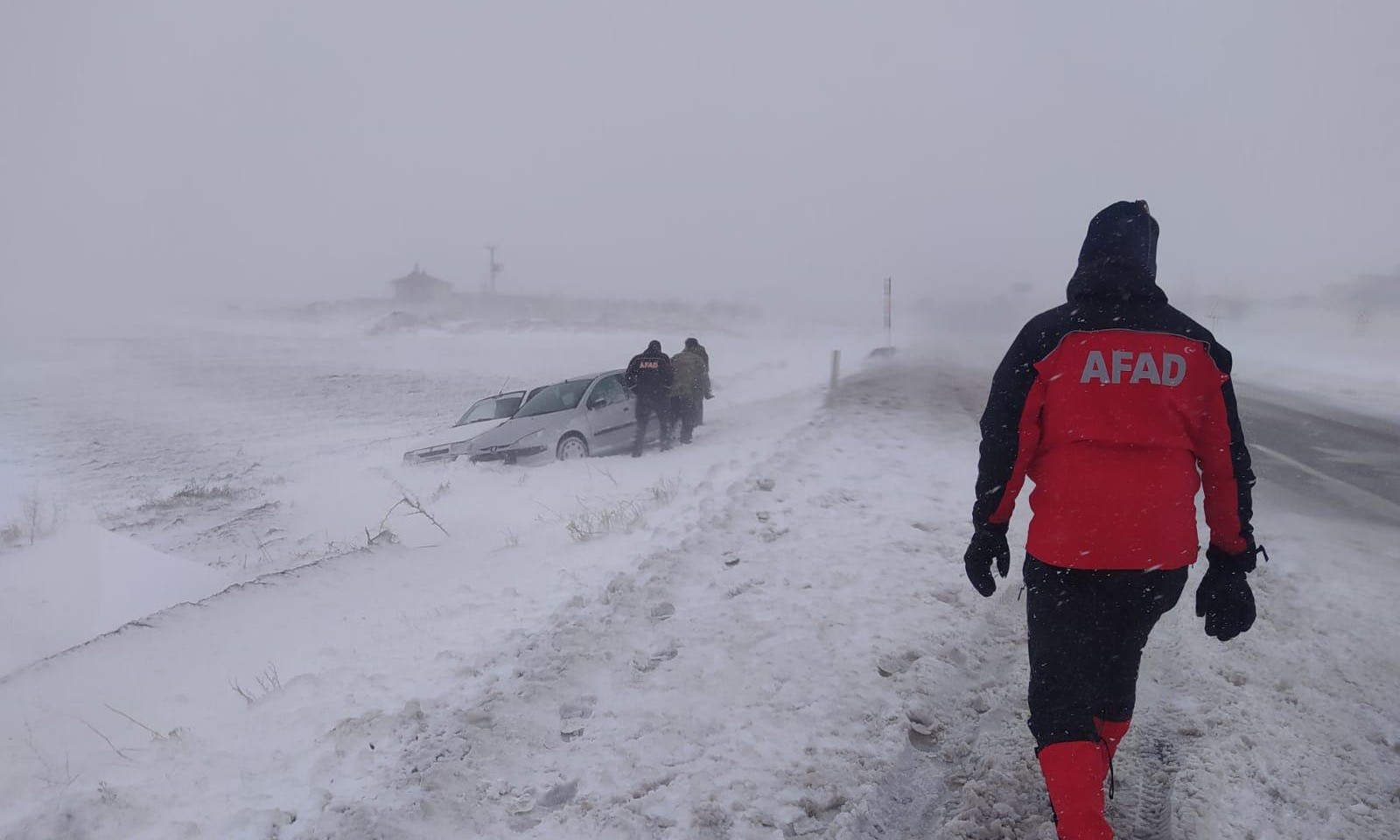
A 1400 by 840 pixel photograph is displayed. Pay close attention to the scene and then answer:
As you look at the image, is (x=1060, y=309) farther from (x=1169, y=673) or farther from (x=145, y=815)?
(x=145, y=815)

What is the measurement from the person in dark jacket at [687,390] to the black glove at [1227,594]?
28.7 ft

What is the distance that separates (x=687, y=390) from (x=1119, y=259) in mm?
8881

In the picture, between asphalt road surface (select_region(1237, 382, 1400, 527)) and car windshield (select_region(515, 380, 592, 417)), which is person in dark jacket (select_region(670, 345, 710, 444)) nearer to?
car windshield (select_region(515, 380, 592, 417))

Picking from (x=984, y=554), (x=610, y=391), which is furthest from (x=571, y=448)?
(x=984, y=554)

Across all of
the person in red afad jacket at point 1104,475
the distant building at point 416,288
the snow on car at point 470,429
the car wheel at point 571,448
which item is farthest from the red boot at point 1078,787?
the distant building at point 416,288

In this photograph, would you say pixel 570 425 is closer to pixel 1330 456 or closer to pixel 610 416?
pixel 610 416

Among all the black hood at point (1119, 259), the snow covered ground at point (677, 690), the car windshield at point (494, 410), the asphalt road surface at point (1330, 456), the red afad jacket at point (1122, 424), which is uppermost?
the black hood at point (1119, 259)

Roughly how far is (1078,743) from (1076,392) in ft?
3.33

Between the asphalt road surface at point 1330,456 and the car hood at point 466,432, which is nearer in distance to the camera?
the asphalt road surface at point 1330,456

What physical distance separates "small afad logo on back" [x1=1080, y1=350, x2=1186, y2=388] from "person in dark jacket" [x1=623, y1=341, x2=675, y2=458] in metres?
8.58

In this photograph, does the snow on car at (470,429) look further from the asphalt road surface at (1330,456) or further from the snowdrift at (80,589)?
the asphalt road surface at (1330,456)

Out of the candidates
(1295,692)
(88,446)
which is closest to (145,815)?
(1295,692)

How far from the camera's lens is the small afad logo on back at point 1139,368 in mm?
2023

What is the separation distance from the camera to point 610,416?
10.6m
